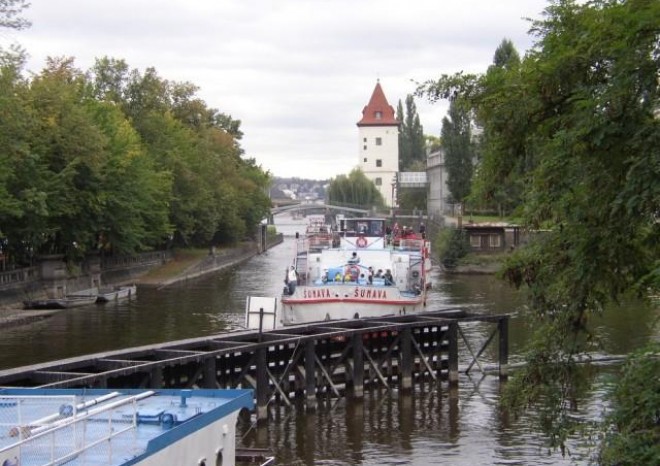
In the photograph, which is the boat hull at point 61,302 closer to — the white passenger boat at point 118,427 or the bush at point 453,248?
the bush at point 453,248

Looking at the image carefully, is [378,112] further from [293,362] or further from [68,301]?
[293,362]

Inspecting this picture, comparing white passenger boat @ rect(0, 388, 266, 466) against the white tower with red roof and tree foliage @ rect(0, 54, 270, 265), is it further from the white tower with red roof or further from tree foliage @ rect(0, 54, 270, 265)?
the white tower with red roof

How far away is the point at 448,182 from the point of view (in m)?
110

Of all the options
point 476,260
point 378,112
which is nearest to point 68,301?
point 476,260

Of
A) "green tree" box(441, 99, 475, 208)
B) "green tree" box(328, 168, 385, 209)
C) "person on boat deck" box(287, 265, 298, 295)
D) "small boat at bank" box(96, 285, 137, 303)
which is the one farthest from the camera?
"green tree" box(328, 168, 385, 209)

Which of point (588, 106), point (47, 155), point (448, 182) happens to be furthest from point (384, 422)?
point (448, 182)

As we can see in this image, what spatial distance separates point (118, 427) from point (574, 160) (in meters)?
7.20

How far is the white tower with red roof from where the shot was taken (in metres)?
192

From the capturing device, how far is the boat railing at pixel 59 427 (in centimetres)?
1131

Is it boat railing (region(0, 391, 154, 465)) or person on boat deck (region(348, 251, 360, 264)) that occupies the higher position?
person on boat deck (region(348, 251, 360, 264))

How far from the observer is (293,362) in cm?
2775

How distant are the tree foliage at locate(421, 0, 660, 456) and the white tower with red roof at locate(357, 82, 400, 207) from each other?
565 ft

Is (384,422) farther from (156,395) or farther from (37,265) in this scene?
(37,265)

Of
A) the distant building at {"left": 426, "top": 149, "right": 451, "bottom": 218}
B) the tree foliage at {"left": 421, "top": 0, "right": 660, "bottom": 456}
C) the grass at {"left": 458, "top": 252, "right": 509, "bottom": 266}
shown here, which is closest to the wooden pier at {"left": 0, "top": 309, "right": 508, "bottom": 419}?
the tree foliage at {"left": 421, "top": 0, "right": 660, "bottom": 456}
